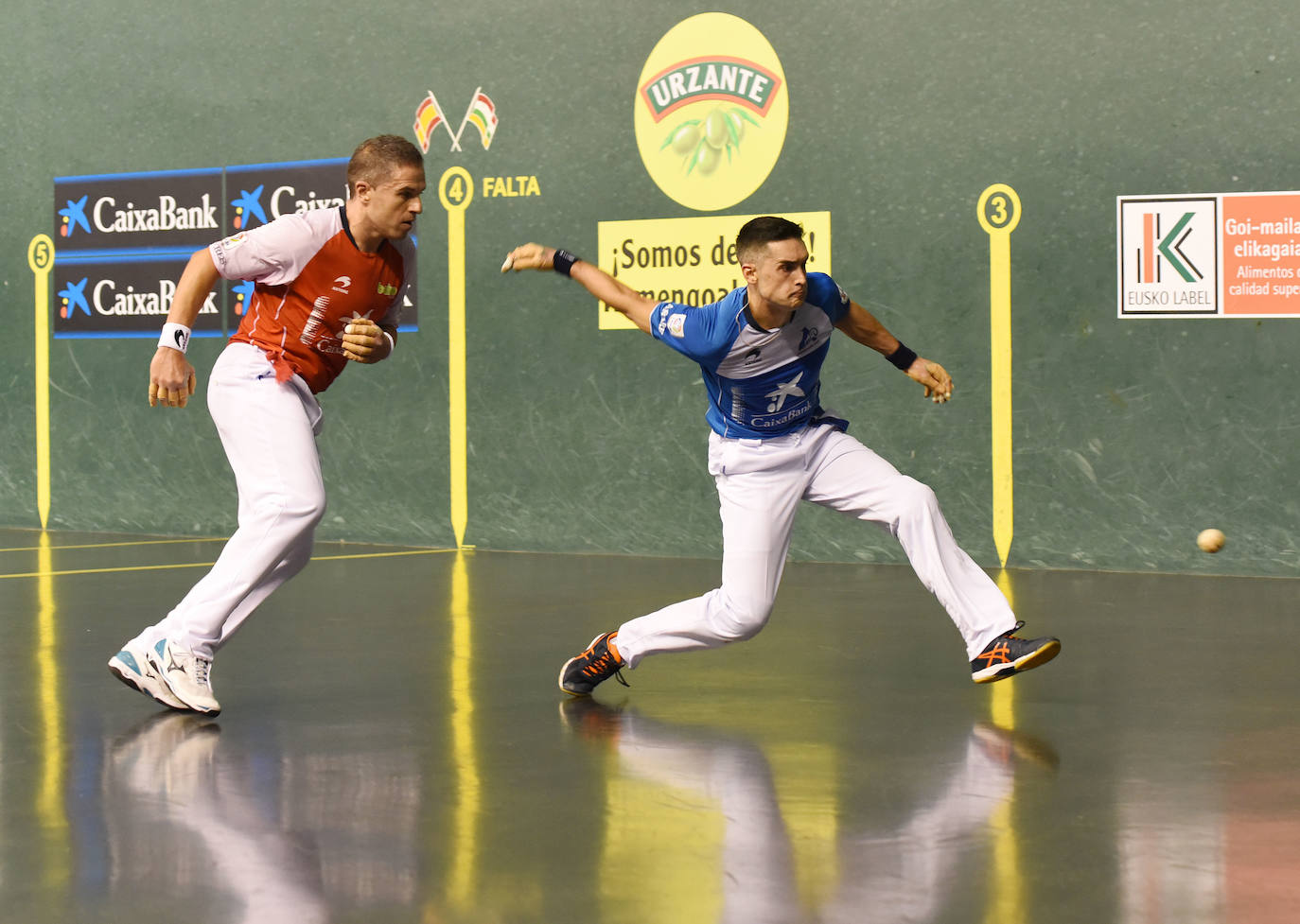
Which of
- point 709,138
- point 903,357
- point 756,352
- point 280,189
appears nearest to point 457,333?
point 280,189

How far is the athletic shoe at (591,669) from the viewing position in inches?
210

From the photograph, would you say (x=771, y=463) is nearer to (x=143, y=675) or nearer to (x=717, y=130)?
(x=143, y=675)

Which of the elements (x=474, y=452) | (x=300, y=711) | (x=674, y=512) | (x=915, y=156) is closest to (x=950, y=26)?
(x=915, y=156)

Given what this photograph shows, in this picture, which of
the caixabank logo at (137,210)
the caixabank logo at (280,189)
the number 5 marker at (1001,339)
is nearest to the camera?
the number 5 marker at (1001,339)

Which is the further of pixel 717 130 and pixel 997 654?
pixel 717 130

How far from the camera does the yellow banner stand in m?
→ 9.31

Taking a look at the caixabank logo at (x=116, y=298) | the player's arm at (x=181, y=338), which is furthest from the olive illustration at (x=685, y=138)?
the player's arm at (x=181, y=338)

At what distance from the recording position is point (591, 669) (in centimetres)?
535

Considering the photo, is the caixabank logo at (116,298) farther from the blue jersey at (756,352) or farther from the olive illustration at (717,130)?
the blue jersey at (756,352)

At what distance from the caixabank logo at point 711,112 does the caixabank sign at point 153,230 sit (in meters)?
1.81

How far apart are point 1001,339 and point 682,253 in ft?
5.65

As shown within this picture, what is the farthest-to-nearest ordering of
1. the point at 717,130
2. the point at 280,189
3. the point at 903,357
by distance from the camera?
the point at 280,189 < the point at 717,130 < the point at 903,357

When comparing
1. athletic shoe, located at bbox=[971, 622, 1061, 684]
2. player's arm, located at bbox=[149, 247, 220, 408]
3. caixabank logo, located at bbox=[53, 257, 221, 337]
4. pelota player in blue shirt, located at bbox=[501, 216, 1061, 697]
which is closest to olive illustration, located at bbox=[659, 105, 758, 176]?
caixabank logo, located at bbox=[53, 257, 221, 337]

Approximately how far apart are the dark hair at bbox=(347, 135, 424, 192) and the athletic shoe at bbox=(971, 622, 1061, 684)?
81.1 inches
